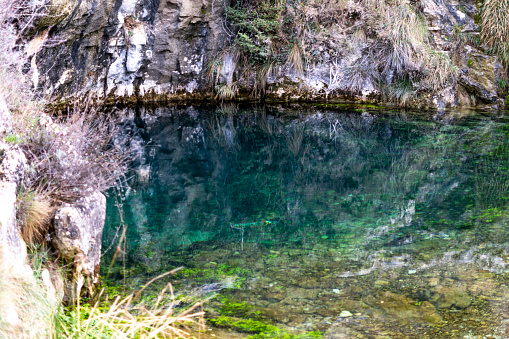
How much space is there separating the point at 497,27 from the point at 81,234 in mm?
11399

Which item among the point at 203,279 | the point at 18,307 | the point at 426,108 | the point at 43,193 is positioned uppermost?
the point at 426,108

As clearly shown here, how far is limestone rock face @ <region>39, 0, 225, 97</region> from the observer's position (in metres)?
10.1

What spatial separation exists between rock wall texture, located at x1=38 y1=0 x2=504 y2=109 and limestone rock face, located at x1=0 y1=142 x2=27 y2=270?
780cm

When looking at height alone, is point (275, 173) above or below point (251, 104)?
below

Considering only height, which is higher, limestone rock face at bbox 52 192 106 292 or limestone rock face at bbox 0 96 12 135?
limestone rock face at bbox 0 96 12 135

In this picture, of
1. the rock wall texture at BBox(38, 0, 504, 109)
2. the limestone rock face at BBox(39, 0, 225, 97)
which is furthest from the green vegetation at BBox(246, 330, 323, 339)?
the rock wall texture at BBox(38, 0, 504, 109)

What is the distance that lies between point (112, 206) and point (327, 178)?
317 centimetres

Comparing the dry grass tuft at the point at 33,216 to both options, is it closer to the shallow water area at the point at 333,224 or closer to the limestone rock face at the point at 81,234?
the limestone rock face at the point at 81,234

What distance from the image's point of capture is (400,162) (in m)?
7.38

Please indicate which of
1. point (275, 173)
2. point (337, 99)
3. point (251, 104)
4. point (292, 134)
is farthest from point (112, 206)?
point (337, 99)

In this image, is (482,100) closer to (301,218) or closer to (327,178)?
(327,178)

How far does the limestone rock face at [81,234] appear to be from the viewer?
344 cm

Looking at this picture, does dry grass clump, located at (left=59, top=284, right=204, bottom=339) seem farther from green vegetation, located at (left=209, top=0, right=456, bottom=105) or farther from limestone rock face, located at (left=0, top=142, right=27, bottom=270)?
green vegetation, located at (left=209, top=0, right=456, bottom=105)

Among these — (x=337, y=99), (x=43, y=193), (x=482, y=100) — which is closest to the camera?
(x=43, y=193)
